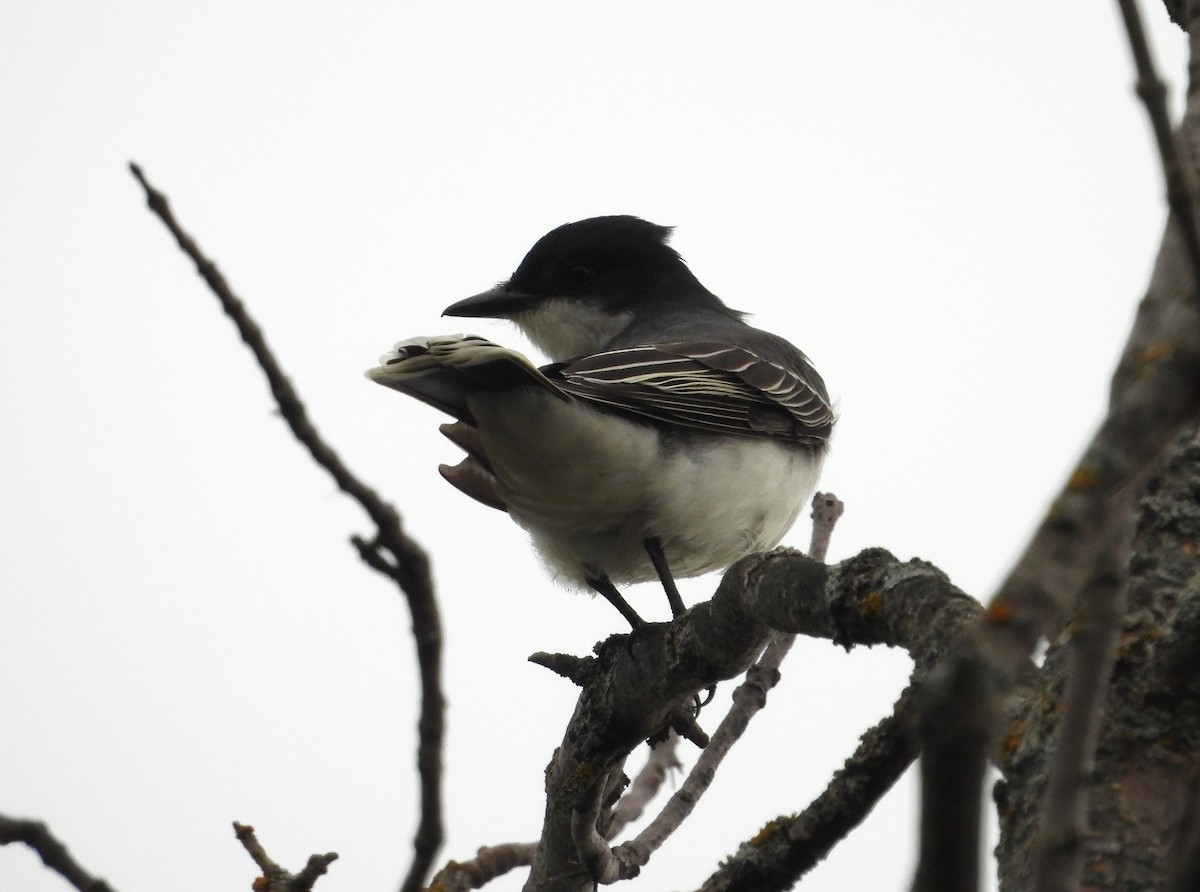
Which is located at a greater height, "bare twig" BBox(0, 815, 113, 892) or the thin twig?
the thin twig

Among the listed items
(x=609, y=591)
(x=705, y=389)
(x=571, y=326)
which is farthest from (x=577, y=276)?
(x=609, y=591)

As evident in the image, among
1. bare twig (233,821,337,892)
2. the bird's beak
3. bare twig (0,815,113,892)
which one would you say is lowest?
bare twig (0,815,113,892)

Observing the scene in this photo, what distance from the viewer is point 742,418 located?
18.6 ft

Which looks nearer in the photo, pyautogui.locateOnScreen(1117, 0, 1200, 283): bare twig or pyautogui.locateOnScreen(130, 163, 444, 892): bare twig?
pyautogui.locateOnScreen(1117, 0, 1200, 283): bare twig

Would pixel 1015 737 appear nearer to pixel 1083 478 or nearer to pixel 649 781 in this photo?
pixel 1083 478

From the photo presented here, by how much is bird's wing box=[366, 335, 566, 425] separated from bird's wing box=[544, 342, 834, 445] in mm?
344

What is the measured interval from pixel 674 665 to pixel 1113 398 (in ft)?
8.53

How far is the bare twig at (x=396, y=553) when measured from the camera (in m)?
1.60

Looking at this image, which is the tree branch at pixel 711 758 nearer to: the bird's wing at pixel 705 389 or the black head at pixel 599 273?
the bird's wing at pixel 705 389

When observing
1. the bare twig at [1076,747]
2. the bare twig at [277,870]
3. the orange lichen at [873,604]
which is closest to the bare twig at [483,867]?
the bare twig at [277,870]

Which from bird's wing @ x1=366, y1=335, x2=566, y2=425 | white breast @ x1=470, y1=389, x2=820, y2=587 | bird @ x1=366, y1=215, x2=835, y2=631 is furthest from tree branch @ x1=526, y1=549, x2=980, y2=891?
bird's wing @ x1=366, y1=335, x2=566, y2=425

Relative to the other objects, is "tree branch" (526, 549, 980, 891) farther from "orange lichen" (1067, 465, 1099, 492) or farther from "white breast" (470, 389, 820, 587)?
"orange lichen" (1067, 465, 1099, 492)

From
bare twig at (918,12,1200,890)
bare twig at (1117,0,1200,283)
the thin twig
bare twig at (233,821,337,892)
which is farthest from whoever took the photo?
the thin twig

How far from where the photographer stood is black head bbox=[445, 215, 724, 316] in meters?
7.20
